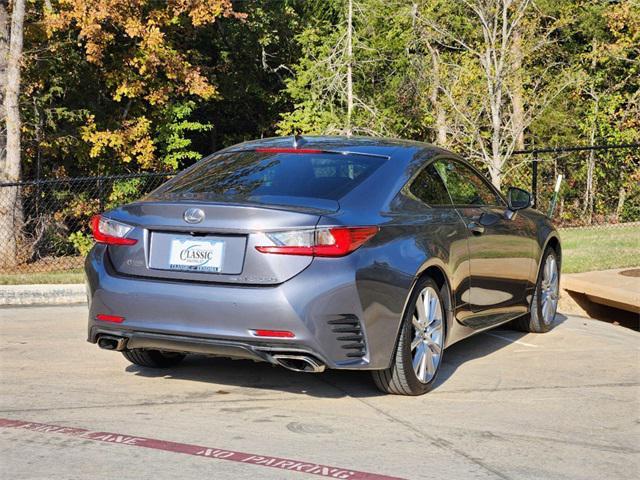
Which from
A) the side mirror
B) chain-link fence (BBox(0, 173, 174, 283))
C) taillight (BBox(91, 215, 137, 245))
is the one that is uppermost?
the side mirror

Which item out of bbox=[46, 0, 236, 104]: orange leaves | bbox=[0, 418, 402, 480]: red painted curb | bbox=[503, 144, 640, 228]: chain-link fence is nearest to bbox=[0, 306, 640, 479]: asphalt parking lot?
bbox=[0, 418, 402, 480]: red painted curb

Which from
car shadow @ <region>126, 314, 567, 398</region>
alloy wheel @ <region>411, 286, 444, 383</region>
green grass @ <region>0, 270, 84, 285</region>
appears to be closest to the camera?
alloy wheel @ <region>411, 286, 444, 383</region>

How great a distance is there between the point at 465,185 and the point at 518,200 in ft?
2.36

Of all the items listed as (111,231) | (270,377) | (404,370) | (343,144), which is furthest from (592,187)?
(111,231)

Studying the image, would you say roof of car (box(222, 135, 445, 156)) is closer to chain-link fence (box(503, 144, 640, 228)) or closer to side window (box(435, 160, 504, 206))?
side window (box(435, 160, 504, 206))

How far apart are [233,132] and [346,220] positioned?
28277 millimetres

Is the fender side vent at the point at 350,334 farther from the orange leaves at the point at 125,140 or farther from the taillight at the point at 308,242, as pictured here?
the orange leaves at the point at 125,140

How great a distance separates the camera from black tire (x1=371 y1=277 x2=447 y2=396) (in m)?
6.14

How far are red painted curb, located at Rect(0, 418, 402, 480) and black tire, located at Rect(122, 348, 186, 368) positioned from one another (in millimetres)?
1511

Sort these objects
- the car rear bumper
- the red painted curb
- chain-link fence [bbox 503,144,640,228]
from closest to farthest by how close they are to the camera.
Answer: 1. the red painted curb
2. the car rear bumper
3. chain-link fence [bbox 503,144,640,228]

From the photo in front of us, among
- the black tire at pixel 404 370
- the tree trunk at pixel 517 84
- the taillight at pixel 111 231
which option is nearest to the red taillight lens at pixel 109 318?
the taillight at pixel 111 231

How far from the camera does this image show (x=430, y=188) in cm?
694

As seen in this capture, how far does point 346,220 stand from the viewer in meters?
5.79

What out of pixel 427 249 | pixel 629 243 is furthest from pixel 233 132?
pixel 427 249
